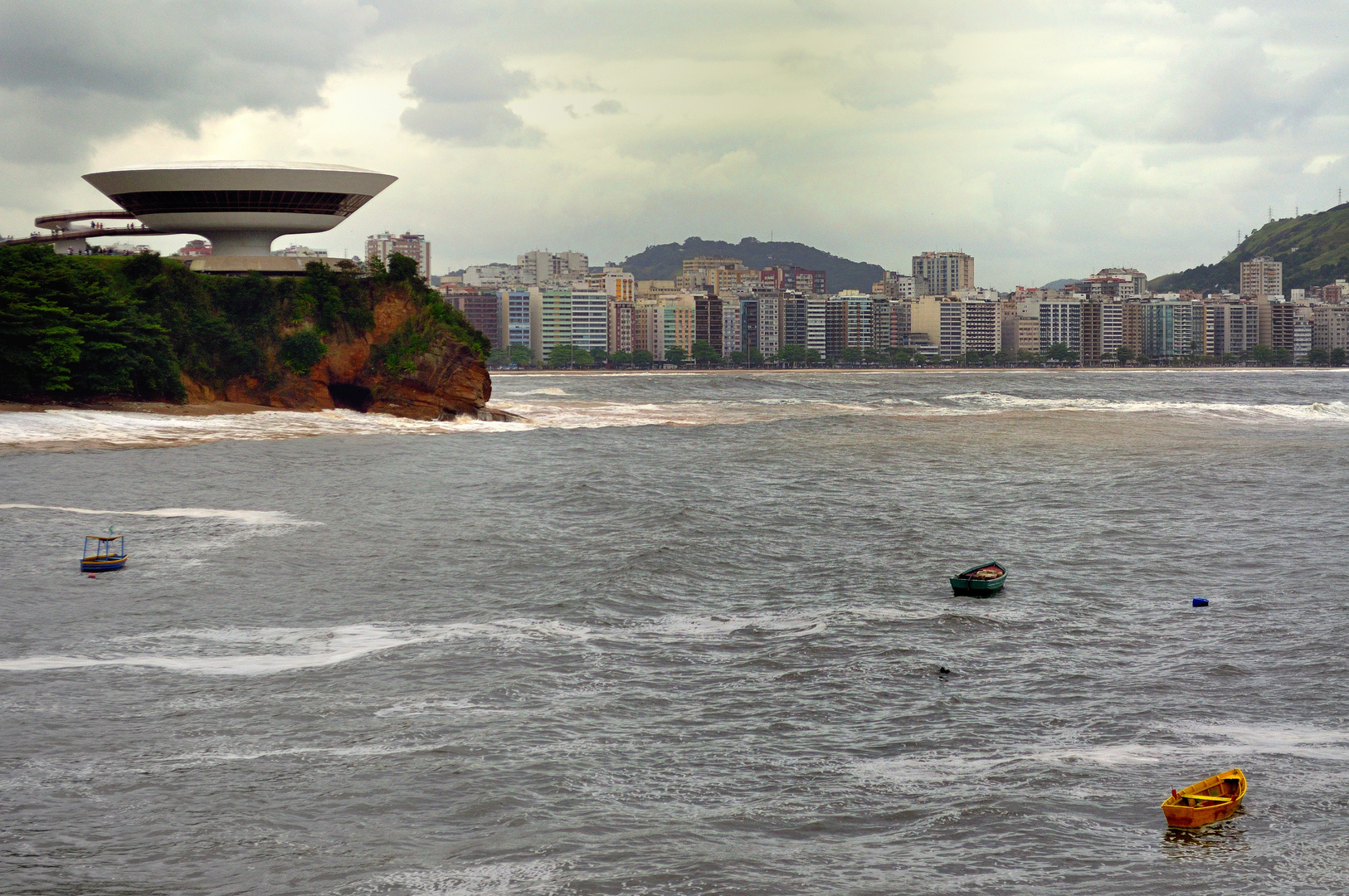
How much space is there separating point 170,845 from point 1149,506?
29.9 metres

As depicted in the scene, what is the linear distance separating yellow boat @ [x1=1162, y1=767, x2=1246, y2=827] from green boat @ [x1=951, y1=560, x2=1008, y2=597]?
9.90m

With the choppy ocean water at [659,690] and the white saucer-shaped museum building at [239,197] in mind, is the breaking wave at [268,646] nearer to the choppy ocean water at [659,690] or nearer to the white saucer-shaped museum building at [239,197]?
the choppy ocean water at [659,690]

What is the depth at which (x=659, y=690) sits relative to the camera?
52.6ft

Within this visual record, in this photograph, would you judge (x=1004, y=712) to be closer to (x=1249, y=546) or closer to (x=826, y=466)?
(x=1249, y=546)

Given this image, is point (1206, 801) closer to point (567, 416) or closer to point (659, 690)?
point (659, 690)

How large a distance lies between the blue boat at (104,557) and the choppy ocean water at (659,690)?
0.58m

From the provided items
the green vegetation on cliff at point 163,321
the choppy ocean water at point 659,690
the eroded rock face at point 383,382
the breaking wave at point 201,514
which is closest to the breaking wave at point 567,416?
the eroded rock face at point 383,382

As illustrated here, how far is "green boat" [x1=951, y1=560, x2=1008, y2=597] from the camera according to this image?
22.0 meters

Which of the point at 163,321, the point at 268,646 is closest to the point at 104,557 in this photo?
the point at 268,646

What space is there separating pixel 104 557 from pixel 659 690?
519 inches

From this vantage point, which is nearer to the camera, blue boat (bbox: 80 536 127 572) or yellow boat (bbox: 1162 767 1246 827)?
yellow boat (bbox: 1162 767 1246 827)

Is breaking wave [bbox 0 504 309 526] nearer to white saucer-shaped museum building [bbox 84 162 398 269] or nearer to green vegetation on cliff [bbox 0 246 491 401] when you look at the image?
green vegetation on cliff [bbox 0 246 491 401]

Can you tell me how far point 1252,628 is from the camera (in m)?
19.6

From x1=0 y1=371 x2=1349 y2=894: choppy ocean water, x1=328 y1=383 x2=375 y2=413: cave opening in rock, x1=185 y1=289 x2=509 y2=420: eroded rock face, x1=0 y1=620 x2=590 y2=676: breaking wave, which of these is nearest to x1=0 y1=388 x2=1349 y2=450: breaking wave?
x1=185 y1=289 x2=509 y2=420: eroded rock face
